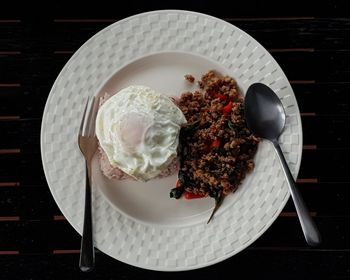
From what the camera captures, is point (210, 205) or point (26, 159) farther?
point (26, 159)

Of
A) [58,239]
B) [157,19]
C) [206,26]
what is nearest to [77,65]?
[157,19]

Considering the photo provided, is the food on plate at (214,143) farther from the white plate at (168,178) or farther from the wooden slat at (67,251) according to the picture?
the wooden slat at (67,251)

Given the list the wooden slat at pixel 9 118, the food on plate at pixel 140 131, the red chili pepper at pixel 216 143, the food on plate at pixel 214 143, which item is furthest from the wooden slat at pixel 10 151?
the red chili pepper at pixel 216 143

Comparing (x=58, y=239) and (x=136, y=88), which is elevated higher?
(x=136, y=88)

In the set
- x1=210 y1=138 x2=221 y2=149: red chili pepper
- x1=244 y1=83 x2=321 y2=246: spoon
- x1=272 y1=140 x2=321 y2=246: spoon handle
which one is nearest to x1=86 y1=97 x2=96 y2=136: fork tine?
x1=210 y1=138 x2=221 y2=149: red chili pepper

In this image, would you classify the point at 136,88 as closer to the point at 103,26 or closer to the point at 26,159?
the point at 103,26

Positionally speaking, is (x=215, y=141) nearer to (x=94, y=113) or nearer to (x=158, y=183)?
(x=158, y=183)
